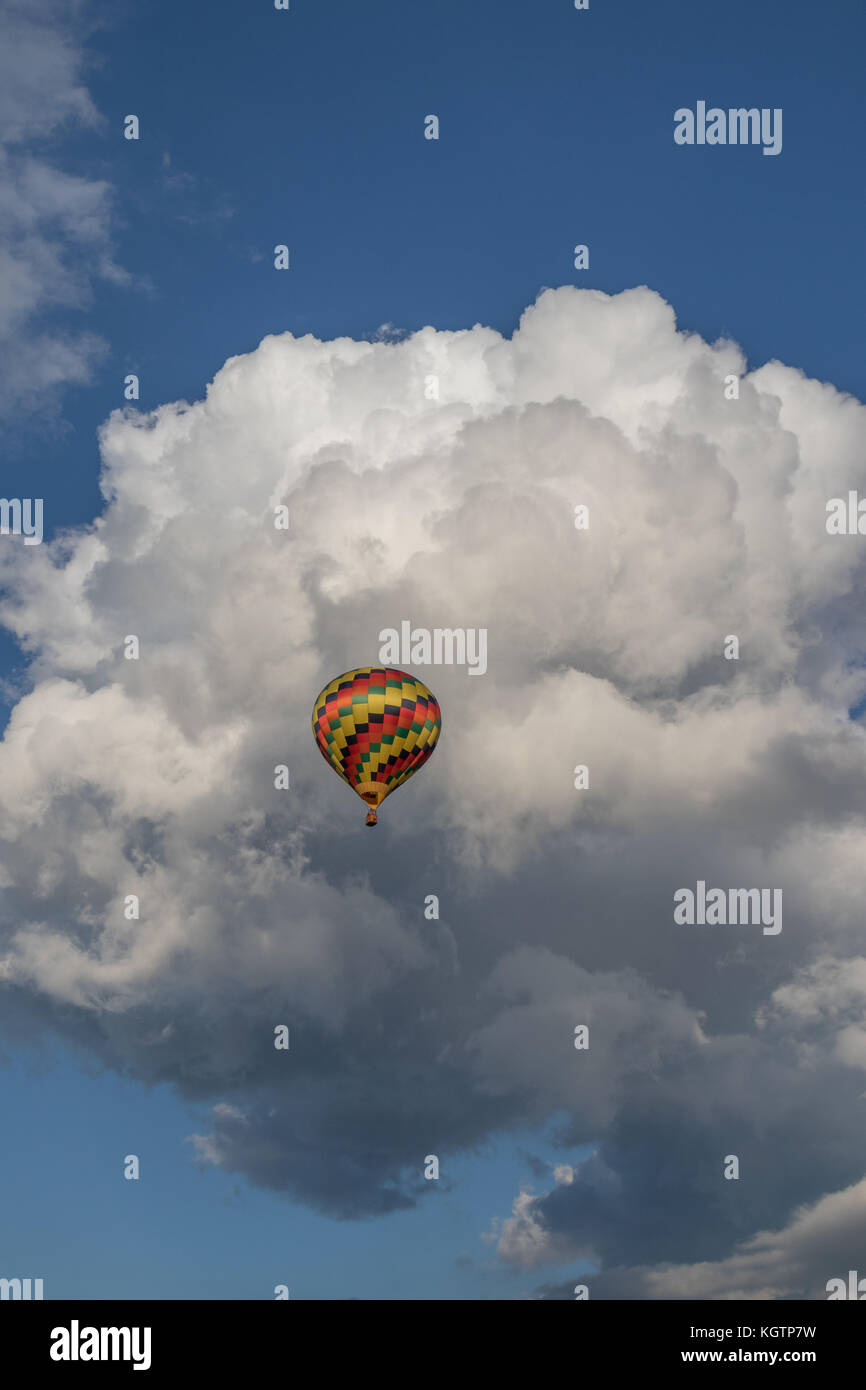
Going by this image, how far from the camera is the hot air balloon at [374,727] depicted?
340 feet

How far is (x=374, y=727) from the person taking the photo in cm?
10362

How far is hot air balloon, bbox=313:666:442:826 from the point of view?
104m
